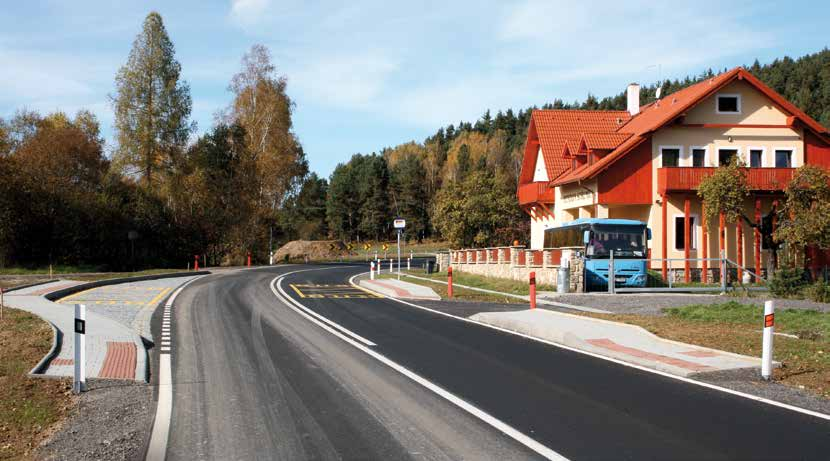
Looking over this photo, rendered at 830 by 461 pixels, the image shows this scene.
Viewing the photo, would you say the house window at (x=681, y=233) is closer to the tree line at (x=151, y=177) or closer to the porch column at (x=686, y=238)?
the porch column at (x=686, y=238)

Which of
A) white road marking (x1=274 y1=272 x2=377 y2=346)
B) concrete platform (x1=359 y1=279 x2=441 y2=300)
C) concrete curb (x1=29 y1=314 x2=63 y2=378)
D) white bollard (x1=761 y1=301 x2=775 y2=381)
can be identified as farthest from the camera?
concrete platform (x1=359 y1=279 x2=441 y2=300)

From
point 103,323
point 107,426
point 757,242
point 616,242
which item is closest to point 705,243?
point 757,242

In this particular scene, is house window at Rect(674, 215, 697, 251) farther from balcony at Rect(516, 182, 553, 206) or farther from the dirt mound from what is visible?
the dirt mound

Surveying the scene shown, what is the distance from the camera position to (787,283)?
23156 mm

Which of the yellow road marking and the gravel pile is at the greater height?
the yellow road marking

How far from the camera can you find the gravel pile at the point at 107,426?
659cm

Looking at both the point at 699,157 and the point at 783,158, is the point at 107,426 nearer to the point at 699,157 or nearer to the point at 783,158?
the point at 699,157

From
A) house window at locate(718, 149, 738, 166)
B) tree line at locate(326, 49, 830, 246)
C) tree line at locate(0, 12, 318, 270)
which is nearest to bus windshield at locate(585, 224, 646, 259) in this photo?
house window at locate(718, 149, 738, 166)

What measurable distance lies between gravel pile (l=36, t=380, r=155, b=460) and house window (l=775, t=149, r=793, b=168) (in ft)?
114

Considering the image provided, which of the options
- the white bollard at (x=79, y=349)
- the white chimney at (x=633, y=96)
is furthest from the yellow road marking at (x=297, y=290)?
the white chimney at (x=633, y=96)

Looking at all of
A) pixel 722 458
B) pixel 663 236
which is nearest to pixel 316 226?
pixel 663 236

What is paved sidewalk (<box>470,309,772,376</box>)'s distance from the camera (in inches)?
426

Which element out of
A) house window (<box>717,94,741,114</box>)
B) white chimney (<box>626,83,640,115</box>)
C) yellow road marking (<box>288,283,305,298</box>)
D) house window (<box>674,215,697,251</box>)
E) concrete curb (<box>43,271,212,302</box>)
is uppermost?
white chimney (<box>626,83,640,115</box>)

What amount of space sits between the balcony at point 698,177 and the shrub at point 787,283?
1047cm
